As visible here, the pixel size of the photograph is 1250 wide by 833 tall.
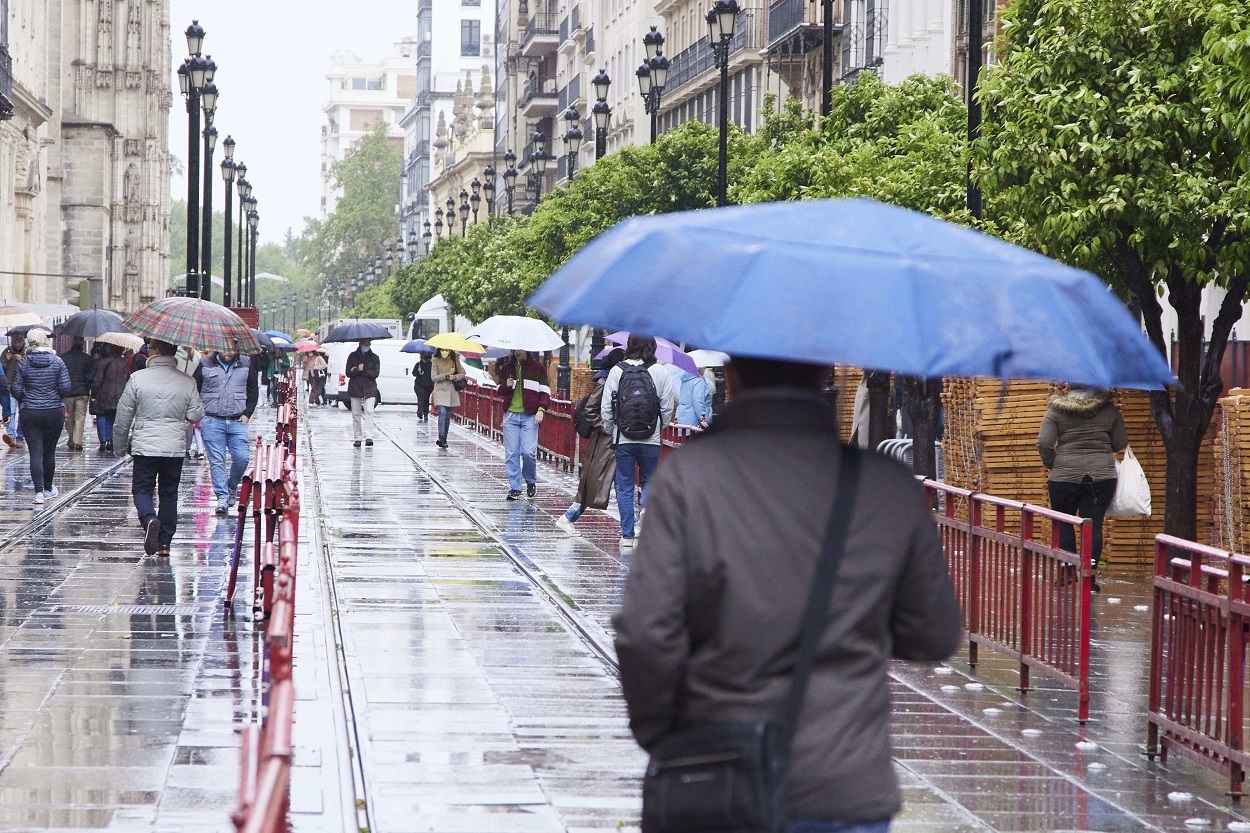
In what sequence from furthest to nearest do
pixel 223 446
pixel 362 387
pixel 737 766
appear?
pixel 362 387 < pixel 223 446 < pixel 737 766

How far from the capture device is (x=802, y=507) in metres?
3.90

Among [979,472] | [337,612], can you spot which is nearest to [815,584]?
[337,612]

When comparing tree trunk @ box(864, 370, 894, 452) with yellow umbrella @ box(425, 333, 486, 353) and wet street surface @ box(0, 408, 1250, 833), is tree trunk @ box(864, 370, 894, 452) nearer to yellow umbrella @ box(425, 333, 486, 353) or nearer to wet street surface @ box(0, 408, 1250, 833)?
wet street surface @ box(0, 408, 1250, 833)

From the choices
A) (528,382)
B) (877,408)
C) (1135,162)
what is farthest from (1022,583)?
(528,382)

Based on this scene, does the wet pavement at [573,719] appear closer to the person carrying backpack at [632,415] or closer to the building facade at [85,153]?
the person carrying backpack at [632,415]

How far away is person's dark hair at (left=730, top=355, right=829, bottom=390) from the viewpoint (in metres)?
4.05

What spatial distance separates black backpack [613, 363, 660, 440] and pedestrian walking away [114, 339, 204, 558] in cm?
344

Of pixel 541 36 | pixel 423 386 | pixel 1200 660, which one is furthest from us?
pixel 541 36

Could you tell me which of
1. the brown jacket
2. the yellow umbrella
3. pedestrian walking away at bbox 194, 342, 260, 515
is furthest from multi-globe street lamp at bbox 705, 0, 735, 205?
the brown jacket

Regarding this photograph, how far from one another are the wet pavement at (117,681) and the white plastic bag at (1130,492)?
6401mm

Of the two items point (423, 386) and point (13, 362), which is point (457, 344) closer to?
point (13, 362)

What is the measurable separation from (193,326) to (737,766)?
42.0 feet

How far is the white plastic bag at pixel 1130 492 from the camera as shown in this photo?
14969 mm

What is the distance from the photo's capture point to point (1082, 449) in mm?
14805
